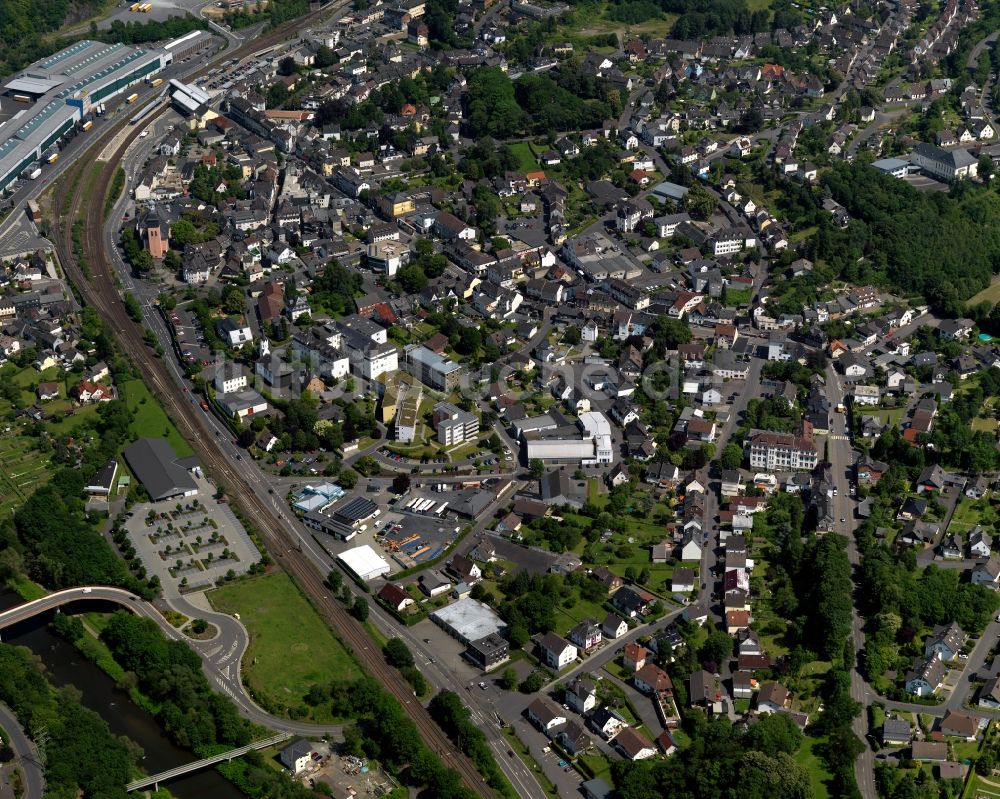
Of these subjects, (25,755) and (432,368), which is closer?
Result: (25,755)

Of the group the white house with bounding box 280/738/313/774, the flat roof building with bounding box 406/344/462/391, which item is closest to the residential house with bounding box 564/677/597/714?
the white house with bounding box 280/738/313/774

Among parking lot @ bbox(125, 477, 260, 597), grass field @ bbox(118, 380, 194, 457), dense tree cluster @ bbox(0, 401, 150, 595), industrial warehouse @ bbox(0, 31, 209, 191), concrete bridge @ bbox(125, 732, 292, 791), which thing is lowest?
concrete bridge @ bbox(125, 732, 292, 791)

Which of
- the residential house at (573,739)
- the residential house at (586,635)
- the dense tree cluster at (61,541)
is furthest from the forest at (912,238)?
the dense tree cluster at (61,541)

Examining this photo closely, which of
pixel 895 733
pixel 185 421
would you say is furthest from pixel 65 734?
pixel 895 733

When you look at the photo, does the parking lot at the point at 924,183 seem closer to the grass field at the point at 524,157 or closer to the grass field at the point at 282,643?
the grass field at the point at 524,157

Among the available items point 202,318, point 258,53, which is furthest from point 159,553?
point 258,53

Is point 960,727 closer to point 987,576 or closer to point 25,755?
point 987,576

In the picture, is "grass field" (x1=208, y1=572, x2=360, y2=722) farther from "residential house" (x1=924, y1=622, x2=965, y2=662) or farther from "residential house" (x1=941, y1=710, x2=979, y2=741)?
"residential house" (x1=924, y1=622, x2=965, y2=662)
